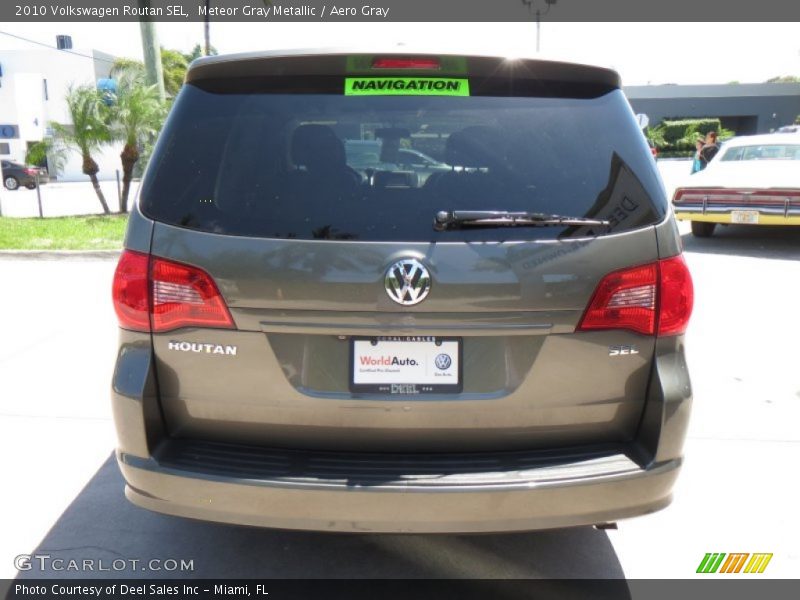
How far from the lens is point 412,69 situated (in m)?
2.50

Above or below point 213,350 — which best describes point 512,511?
below

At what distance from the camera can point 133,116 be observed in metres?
15.0

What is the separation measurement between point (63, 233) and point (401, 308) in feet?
38.2

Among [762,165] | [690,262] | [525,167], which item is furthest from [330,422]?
[762,165]

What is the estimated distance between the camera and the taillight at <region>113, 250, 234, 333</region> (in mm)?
2365

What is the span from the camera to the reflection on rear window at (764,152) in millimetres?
11930

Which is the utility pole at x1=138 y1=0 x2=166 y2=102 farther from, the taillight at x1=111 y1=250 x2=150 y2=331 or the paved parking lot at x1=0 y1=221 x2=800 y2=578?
the taillight at x1=111 y1=250 x2=150 y2=331

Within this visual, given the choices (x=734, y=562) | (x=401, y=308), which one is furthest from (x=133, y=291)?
(x=734, y=562)

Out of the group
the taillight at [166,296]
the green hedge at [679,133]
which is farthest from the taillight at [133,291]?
the green hedge at [679,133]

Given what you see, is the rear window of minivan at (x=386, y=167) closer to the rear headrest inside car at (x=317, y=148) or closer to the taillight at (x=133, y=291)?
the rear headrest inside car at (x=317, y=148)

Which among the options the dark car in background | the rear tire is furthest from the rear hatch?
the dark car in background

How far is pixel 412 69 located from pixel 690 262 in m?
8.48

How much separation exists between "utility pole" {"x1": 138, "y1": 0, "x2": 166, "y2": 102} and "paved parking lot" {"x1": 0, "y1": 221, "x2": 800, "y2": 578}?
10.4 meters

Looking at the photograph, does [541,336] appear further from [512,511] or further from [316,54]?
[316,54]
